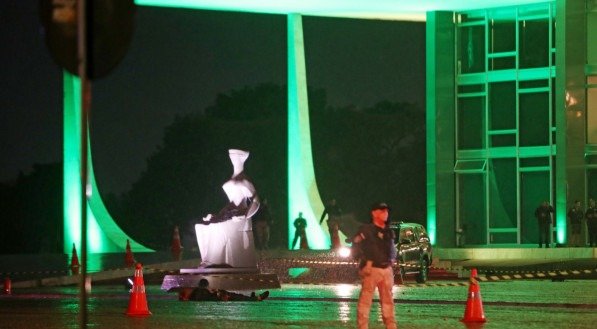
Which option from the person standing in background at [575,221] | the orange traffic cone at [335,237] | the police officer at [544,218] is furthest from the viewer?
the orange traffic cone at [335,237]

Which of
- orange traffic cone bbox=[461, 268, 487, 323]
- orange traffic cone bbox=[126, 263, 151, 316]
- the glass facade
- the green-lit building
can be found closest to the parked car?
the green-lit building

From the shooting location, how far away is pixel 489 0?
139 ft

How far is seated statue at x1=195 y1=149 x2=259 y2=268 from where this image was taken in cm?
2538

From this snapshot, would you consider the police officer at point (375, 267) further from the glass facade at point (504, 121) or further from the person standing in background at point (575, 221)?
the glass facade at point (504, 121)

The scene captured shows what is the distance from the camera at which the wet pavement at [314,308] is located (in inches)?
693

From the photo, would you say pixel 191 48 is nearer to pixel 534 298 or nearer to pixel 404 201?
pixel 404 201

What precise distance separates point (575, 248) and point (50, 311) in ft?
71.7

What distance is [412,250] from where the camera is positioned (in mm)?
30953

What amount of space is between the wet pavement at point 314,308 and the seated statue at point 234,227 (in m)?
1.06

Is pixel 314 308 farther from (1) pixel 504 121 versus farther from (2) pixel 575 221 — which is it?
(1) pixel 504 121

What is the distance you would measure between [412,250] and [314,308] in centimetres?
1004

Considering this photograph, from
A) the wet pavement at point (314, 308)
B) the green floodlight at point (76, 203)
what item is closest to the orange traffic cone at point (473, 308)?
the wet pavement at point (314, 308)

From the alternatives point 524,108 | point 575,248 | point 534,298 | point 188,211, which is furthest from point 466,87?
point 188,211

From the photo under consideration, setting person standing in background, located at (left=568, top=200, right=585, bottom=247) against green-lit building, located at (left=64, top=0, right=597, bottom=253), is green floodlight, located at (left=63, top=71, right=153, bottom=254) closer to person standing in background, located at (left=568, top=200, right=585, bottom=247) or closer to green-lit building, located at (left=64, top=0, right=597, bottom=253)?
green-lit building, located at (left=64, top=0, right=597, bottom=253)
